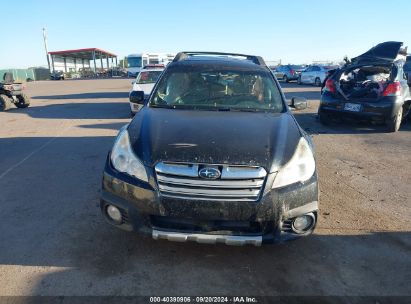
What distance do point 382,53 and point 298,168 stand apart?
8512 mm

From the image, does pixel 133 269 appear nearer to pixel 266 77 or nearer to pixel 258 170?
pixel 258 170

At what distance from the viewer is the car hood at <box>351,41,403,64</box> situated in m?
9.40

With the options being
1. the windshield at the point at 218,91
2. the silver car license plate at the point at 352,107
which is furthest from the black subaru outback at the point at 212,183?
the silver car license plate at the point at 352,107

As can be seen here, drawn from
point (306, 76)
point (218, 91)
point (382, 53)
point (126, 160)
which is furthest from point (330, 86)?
point (306, 76)

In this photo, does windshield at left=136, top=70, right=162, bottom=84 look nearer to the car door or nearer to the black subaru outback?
the black subaru outback

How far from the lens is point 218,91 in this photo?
4418 mm

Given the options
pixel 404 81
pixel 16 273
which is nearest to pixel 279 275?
pixel 16 273

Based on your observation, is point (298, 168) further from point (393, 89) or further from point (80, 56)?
point (80, 56)

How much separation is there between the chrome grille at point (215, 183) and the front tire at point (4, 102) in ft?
42.1

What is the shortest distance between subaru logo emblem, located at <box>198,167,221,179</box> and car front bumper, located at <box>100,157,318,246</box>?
0.65 feet

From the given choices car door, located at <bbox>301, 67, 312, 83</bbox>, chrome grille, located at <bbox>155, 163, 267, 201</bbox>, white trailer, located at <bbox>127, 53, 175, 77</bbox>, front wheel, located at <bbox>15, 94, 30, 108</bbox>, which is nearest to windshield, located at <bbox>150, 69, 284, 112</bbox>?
chrome grille, located at <bbox>155, 163, 267, 201</bbox>

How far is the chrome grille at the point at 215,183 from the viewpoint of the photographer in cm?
279

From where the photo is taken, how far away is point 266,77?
4.63m

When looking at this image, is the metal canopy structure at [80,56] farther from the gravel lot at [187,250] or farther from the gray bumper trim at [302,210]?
the gray bumper trim at [302,210]
